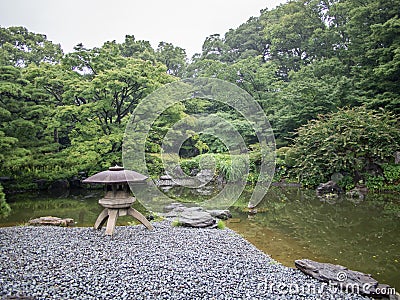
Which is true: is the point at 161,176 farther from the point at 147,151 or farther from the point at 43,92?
the point at 43,92

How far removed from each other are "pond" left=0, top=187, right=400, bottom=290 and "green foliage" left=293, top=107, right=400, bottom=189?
0.89m

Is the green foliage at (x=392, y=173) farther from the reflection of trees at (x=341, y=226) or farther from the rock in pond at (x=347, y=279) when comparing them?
the rock in pond at (x=347, y=279)

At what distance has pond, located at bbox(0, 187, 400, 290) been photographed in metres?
4.42

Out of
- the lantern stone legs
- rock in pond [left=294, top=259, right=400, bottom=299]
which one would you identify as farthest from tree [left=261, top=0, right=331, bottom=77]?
rock in pond [left=294, top=259, right=400, bottom=299]

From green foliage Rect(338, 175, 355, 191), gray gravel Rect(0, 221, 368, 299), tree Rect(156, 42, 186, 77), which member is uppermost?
tree Rect(156, 42, 186, 77)

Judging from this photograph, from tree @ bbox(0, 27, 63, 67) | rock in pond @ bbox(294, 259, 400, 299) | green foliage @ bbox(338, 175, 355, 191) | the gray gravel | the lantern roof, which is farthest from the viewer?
tree @ bbox(0, 27, 63, 67)

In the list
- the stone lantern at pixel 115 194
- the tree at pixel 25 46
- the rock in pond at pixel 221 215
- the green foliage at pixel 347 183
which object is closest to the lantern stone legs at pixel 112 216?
the stone lantern at pixel 115 194

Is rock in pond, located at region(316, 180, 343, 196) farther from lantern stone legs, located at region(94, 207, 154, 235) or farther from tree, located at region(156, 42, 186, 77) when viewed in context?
tree, located at region(156, 42, 186, 77)

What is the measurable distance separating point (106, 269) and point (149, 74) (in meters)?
7.56

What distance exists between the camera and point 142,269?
346cm

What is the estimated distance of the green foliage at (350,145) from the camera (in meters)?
9.21

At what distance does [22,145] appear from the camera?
Answer: 30.7ft

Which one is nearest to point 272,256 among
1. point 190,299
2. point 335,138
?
point 190,299

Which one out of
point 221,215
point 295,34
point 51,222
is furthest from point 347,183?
point 295,34
